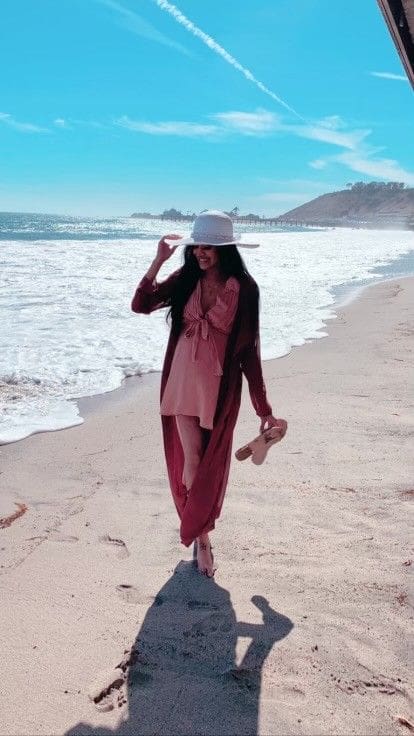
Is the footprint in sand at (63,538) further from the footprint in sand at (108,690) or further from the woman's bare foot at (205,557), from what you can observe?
the footprint in sand at (108,690)

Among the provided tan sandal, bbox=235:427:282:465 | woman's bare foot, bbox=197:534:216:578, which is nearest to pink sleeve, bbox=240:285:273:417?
tan sandal, bbox=235:427:282:465

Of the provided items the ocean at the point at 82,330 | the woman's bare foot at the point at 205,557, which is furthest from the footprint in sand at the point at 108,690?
the ocean at the point at 82,330

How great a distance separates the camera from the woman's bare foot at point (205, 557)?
267 centimetres

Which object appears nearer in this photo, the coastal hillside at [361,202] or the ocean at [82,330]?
the ocean at [82,330]

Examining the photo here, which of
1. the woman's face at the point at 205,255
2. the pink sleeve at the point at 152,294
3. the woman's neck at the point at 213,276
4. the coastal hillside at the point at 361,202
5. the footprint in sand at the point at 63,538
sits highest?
the coastal hillside at the point at 361,202

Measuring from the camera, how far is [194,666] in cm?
209

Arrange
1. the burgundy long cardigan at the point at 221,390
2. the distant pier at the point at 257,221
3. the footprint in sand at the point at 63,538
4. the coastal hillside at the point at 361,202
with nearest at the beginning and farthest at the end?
the burgundy long cardigan at the point at 221,390 < the footprint in sand at the point at 63,538 < the distant pier at the point at 257,221 < the coastal hillside at the point at 361,202

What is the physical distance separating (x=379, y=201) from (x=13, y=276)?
151 metres

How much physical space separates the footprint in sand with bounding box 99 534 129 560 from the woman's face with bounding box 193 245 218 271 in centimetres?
137

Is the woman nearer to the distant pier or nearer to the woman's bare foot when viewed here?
the woman's bare foot

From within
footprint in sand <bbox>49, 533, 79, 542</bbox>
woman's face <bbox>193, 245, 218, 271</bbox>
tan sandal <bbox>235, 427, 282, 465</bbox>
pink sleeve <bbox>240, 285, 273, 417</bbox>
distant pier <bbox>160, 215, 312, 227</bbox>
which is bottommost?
footprint in sand <bbox>49, 533, 79, 542</bbox>

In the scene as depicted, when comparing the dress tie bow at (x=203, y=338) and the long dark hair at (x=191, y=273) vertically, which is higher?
the long dark hair at (x=191, y=273)

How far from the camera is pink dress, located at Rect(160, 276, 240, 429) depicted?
2549mm

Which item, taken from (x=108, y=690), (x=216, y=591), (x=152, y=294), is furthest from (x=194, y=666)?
(x=152, y=294)
